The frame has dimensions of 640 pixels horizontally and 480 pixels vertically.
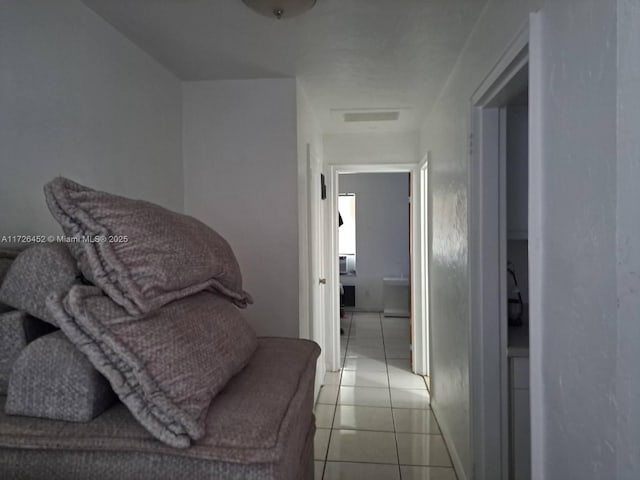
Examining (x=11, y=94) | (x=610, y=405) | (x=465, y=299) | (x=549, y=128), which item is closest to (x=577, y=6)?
(x=549, y=128)

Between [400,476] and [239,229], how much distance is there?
1.69m

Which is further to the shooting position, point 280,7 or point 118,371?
point 280,7

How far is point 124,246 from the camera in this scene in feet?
2.71

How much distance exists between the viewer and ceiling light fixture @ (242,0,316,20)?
150 centimetres

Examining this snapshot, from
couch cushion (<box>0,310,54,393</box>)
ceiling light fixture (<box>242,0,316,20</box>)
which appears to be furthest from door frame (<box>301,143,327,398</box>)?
couch cushion (<box>0,310,54,393</box>)

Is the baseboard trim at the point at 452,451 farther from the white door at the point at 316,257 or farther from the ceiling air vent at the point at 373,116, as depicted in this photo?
the ceiling air vent at the point at 373,116

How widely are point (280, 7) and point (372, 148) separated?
2.25 meters

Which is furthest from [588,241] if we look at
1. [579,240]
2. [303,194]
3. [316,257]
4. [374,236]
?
[374,236]

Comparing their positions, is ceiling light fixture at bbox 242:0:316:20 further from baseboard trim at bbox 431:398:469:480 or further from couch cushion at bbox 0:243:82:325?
baseboard trim at bbox 431:398:469:480

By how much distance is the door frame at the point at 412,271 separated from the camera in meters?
3.63

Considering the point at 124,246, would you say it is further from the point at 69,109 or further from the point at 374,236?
the point at 374,236

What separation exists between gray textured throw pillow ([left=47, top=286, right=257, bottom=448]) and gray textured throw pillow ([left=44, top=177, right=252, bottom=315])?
38mm

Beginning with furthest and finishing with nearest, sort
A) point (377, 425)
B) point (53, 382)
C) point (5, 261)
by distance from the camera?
1. point (377, 425)
2. point (5, 261)
3. point (53, 382)

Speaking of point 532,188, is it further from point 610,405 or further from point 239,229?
point 239,229
